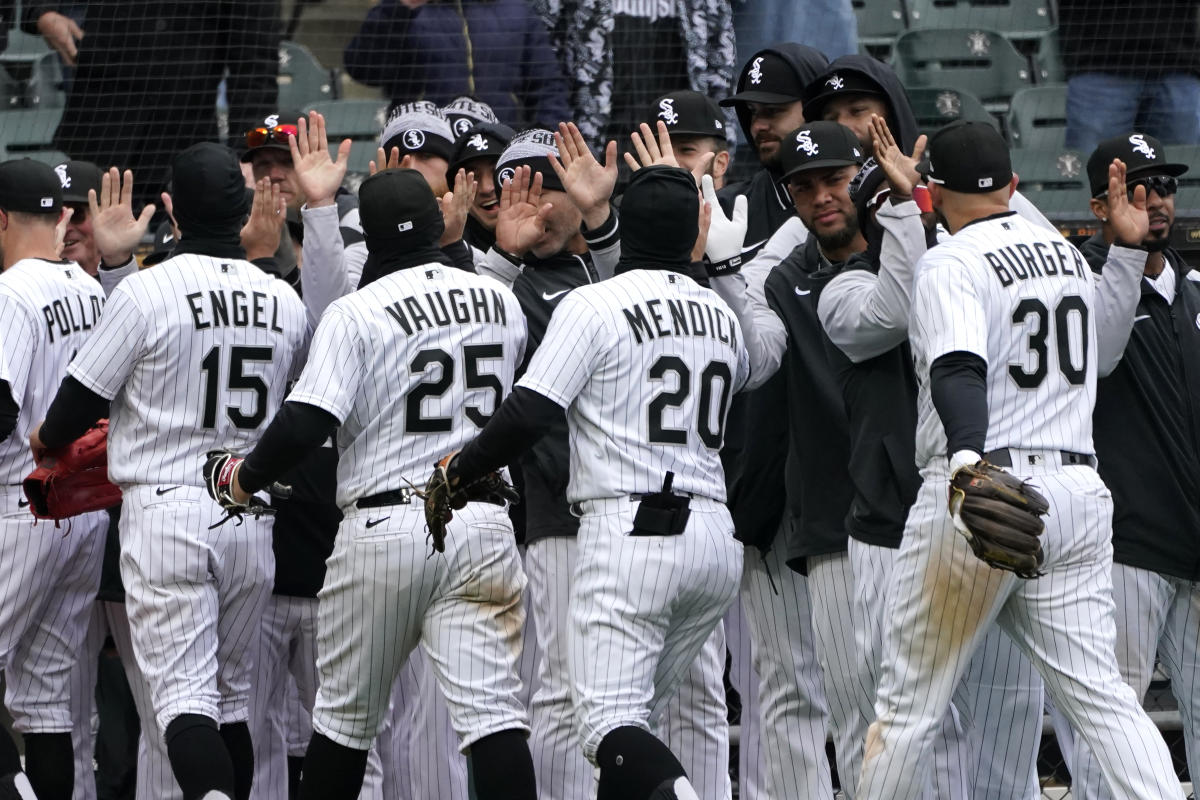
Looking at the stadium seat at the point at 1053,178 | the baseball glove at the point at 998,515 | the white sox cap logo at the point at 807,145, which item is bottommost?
the baseball glove at the point at 998,515

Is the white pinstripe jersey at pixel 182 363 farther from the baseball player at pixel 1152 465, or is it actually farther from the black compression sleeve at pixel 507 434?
the baseball player at pixel 1152 465

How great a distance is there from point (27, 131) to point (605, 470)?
5164mm

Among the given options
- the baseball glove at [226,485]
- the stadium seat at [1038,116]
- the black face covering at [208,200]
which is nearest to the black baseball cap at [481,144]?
the black face covering at [208,200]

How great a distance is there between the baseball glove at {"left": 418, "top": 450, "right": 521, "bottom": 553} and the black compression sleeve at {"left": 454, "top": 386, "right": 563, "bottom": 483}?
3 cm

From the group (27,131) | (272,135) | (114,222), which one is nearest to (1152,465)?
(272,135)

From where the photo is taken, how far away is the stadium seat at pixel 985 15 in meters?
9.31

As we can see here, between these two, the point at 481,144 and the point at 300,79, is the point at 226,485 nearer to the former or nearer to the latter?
the point at 481,144

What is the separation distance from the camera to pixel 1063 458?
4.20 metres

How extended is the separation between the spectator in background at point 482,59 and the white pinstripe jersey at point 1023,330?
359 centimetres

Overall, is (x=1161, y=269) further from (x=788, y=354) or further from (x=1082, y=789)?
(x=1082, y=789)

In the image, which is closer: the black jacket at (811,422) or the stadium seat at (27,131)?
the black jacket at (811,422)

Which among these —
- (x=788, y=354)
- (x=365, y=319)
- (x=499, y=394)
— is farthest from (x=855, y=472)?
(x=365, y=319)

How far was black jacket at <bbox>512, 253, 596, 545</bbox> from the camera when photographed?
4895 mm

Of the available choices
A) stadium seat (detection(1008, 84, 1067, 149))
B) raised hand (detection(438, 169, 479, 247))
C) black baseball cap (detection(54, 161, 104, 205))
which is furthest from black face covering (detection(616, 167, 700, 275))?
stadium seat (detection(1008, 84, 1067, 149))
